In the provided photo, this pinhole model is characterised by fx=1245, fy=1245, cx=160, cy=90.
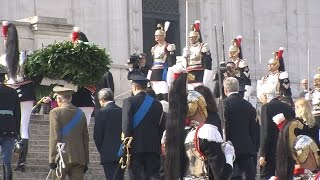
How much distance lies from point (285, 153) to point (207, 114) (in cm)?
A: 122

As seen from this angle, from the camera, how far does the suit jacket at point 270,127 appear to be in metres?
18.2

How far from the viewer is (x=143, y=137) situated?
662 inches

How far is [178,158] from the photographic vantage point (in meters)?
12.6

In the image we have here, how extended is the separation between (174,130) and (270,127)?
19.3 ft

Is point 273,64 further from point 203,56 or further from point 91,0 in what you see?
point 91,0

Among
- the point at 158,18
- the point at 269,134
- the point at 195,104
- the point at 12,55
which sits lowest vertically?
the point at 269,134

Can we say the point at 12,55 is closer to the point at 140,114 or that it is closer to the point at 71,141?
the point at 71,141

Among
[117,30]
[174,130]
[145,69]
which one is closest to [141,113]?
[174,130]

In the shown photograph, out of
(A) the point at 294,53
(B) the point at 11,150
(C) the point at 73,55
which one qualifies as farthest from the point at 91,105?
(A) the point at 294,53

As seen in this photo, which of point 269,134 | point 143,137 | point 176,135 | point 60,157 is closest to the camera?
point 176,135

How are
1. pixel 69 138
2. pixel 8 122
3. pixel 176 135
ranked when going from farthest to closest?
pixel 8 122
pixel 69 138
pixel 176 135

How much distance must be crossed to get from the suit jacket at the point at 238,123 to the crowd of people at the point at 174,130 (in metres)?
0.01

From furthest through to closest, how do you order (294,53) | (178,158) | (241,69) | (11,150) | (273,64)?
(294,53)
(241,69)
(273,64)
(11,150)
(178,158)

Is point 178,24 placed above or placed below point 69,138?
above
